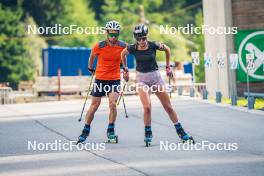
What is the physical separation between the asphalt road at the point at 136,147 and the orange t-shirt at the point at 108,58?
49.7 inches

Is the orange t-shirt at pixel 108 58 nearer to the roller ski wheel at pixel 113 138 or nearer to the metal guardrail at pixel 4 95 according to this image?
the roller ski wheel at pixel 113 138

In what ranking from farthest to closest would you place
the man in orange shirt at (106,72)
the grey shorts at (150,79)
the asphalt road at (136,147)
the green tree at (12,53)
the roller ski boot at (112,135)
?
the green tree at (12,53), the roller ski boot at (112,135), the man in orange shirt at (106,72), the grey shorts at (150,79), the asphalt road at (136,147)

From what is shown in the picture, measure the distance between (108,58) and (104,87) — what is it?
1.74 ft

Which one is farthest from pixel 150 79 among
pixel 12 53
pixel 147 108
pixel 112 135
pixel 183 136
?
pixel 12 53

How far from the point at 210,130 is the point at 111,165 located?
17.2 feet

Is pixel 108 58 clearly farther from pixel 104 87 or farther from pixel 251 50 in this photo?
pixel 251 50

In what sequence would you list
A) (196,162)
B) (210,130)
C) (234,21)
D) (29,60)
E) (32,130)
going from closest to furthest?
(196,162) → (210,130) → (32,130) → (234,21) → (29,60)

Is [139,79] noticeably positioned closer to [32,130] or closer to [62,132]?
[62,132]

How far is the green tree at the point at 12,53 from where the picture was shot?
69562 mm

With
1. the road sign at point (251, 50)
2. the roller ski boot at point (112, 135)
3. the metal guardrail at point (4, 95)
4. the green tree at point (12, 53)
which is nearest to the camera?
the roller ski boot at point (112, 135)

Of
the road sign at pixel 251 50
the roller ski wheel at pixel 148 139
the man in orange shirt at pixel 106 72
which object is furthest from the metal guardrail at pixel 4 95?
the roller ski wheel at pixel 148 139

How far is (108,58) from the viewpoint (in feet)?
45.1

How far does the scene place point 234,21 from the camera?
27016 millimetres

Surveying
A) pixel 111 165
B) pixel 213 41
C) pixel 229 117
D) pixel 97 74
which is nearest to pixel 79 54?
pixel 213 41
